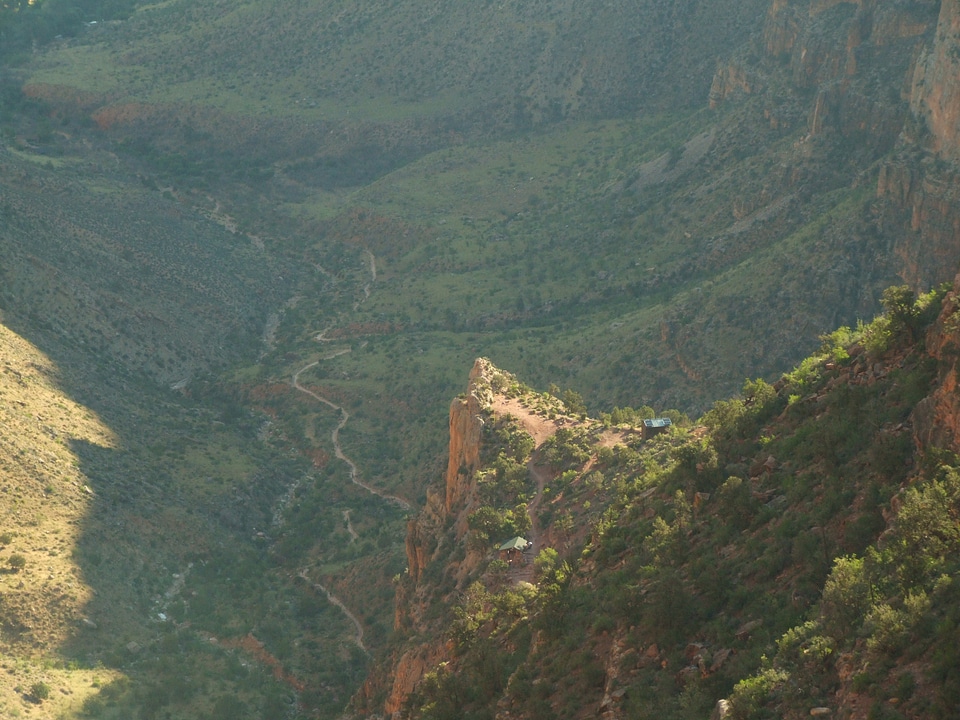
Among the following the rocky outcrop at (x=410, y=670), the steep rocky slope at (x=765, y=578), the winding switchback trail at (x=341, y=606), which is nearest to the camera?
the steep rocky slope at (x=765, y=578)

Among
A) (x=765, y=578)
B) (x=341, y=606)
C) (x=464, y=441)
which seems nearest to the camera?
(x=765, y=578)

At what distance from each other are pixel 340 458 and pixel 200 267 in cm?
3114

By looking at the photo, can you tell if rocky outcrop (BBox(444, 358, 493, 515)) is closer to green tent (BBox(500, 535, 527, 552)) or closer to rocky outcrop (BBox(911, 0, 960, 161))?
green tent (BBox(500, 535, 527, 552))

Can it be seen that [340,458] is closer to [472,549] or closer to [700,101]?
[472,549]

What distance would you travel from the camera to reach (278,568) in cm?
7369

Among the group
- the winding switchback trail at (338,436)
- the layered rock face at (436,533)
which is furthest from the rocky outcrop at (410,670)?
the winding switchback trail at (338,436)

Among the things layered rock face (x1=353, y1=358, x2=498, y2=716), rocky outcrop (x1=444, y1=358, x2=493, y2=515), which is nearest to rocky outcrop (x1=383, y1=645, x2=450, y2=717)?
layered rock face (x1=353, y1=358, x2=498, y2=716)

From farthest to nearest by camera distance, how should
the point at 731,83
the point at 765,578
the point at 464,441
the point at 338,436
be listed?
the point at 731,83
the point at 338,436
the point at 464,441
the point at 765,578

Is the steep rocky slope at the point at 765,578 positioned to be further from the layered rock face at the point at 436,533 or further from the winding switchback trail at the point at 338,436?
the winding switchback trail at the point at 338,436

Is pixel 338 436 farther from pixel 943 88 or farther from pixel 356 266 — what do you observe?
pixel 943 88

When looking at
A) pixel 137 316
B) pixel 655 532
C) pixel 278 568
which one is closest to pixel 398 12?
pixel 137 316

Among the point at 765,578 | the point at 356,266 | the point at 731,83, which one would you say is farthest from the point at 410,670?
the point at 356,266

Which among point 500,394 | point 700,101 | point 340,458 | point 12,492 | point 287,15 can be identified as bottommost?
point 12,492

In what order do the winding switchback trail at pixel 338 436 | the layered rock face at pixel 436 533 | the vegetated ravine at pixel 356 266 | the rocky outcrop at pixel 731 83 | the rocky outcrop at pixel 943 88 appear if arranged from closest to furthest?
1. the layered rock face at pixel 436 533
2. the vegetated ravine at pixel 356 266
3. the rocky outcrop at pixel 943 88
4. the winding switchback trail at pixel 338 436
5. the rocky outcrop at pixel 731 83
